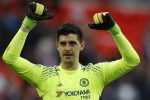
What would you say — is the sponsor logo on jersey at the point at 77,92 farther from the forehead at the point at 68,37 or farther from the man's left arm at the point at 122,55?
the forehead at the point at 68,37

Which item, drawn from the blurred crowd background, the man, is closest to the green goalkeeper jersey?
the man

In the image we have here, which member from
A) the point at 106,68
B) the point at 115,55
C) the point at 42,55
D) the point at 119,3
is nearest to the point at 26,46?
the point at 42,55

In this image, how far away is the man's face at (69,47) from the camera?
1059cm

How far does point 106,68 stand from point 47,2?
9.29 meters

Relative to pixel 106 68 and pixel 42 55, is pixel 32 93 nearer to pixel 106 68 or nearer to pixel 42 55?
pixel 42 55

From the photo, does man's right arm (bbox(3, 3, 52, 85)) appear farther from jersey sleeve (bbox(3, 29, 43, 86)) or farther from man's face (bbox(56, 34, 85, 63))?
man's face (bbox(56, 34, 85, 63))

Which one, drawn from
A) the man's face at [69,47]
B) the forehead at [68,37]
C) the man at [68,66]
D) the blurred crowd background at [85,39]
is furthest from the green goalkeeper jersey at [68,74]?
the blurred crowd background at [85,39]

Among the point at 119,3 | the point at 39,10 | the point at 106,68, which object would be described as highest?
the point at 39,10

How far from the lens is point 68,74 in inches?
423

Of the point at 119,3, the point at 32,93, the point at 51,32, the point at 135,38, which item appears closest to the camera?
the point at 32,93

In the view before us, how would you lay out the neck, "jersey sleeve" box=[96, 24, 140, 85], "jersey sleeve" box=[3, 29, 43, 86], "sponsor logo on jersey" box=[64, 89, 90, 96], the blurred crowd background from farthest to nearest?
the blurred crowd background < the neck < "jersey sleeve" box=[96, 24, 140, 85] < "sponsor logo on jersey" box=[64, 89, 90, 96] < "jersey sleeve" box=[3, 29, 43, 86]

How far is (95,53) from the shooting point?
57.2ft

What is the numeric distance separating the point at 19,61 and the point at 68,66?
64cm

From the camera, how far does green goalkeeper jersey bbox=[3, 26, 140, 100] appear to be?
10.5m
